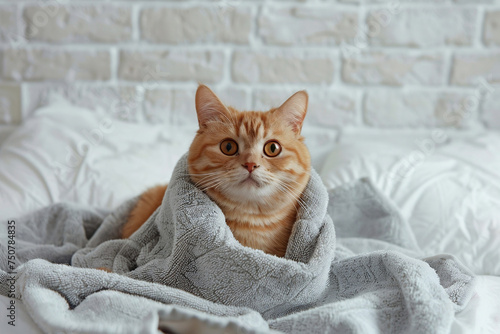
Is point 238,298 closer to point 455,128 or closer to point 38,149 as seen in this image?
point 38,149

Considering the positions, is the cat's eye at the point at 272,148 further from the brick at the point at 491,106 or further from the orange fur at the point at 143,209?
the brick at the point at 491,106

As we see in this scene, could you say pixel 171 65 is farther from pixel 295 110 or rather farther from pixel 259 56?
pixel 295 110

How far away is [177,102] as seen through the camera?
6.43 feet

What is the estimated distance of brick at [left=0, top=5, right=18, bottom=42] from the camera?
6.04 feet

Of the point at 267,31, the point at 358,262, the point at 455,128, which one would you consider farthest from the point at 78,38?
the point at 455,128

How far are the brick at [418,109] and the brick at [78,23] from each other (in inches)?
43.3

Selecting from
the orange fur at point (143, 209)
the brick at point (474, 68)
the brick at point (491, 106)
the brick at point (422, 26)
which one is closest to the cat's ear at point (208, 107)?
the orange fur at point (143, 209)

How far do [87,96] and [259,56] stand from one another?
0.75 m

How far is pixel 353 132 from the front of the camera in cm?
203

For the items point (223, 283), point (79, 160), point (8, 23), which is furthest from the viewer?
point (8, 23)

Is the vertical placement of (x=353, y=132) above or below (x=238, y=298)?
above

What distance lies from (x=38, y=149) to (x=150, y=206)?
638mm

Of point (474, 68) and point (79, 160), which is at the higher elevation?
point (474, 68)

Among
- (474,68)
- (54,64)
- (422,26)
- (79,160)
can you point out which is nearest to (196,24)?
(54,64)
